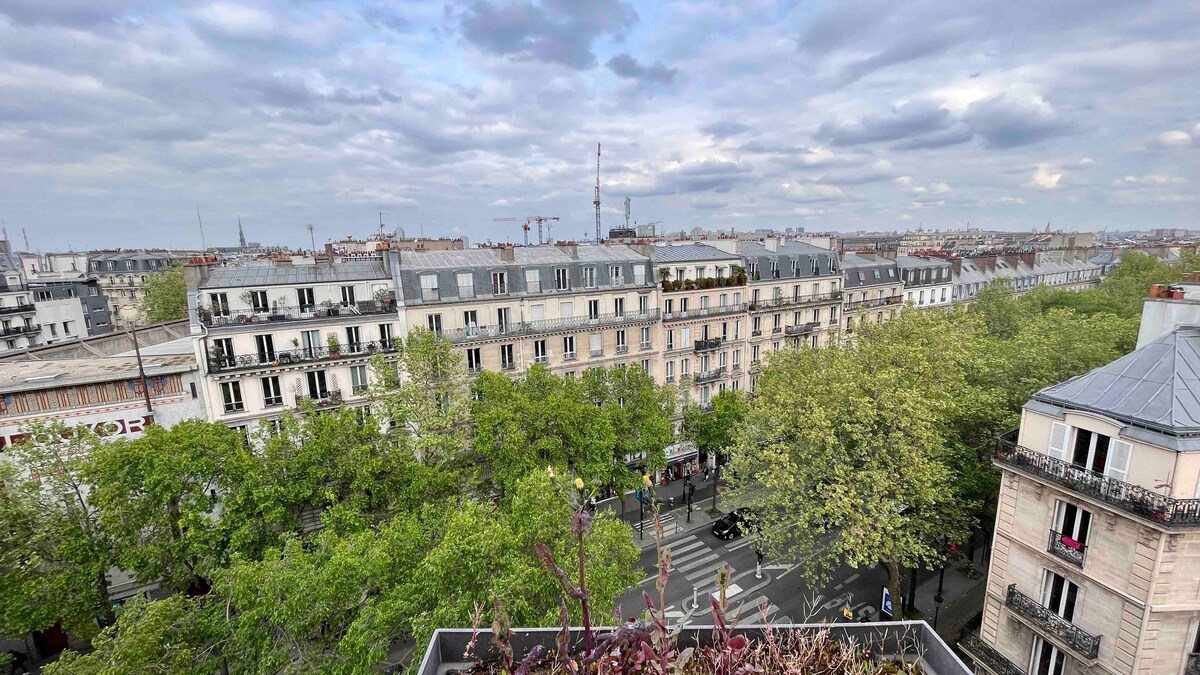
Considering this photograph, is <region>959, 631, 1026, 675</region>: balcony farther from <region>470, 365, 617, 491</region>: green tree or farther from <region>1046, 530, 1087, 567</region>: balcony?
<region>470, 365, 617, 491</region>: green tree

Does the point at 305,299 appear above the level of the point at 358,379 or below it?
above

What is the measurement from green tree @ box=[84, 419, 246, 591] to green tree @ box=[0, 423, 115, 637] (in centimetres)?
82

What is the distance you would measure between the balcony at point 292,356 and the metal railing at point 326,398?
77.2 inches

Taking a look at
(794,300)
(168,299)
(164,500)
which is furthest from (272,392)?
(794,300)

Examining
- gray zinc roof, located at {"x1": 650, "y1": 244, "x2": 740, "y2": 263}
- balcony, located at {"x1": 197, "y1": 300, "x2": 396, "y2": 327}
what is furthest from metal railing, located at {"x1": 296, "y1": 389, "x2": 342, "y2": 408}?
gray zinc roof, located at {"x1": 650, "y1": 244, "x2": 740, "y2": 263}

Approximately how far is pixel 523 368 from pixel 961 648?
26514 millimetres

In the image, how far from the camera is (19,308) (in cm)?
5222

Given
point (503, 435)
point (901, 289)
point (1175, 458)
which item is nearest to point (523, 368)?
point (503, 435)

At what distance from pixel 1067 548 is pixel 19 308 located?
264 feet

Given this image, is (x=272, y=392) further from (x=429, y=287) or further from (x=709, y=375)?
(x=709, y=375)

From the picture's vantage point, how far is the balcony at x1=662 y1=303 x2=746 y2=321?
40781mm

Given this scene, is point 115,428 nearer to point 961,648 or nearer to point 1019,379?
point 961,648

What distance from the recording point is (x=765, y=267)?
45.5 metres

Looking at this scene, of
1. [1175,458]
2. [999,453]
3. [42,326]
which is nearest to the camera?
[1175,458]
